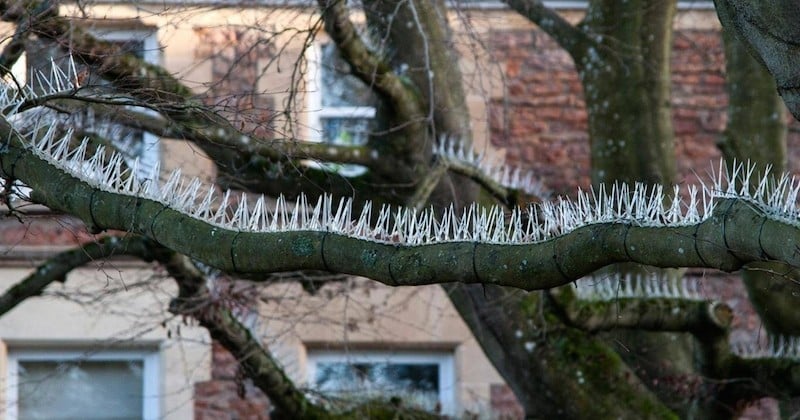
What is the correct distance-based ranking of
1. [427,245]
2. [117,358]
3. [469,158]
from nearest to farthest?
[427,245], [469,158], [117,358]

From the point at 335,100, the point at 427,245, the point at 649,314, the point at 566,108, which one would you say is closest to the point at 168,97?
the point at 427,245

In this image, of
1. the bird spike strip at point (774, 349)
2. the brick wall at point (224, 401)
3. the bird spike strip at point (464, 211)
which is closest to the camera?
the bird spike strip at point (464, 211)

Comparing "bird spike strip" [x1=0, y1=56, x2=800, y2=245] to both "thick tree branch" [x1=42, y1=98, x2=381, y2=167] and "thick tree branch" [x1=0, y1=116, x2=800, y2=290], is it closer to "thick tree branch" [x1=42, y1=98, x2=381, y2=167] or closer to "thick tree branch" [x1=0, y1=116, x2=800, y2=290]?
"thick tree branch" [x1=0, y1=116, x2=800, y2=290]

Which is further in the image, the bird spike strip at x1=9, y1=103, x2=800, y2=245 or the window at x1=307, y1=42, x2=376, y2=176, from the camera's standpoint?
the window at x1=307, y1=42, x2=376, y2=176

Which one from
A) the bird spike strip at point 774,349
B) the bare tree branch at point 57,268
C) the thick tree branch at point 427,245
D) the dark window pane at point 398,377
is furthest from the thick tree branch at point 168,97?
the dark window pane at point 398,377

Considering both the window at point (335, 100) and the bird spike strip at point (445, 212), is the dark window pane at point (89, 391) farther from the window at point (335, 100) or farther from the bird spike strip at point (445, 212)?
the bird spike strip at point (445, 212)

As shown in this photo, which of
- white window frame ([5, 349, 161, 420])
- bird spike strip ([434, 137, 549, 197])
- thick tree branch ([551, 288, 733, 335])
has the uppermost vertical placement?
bird spike strip ([434, 137, 549, 197])

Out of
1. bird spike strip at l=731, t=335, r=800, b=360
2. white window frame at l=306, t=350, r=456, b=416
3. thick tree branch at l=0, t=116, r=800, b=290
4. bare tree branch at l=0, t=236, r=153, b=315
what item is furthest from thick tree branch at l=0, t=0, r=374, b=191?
white window frame at l=306, t=350, r=456, b=416

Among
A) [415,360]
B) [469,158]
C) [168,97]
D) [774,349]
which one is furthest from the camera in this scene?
[415,360]

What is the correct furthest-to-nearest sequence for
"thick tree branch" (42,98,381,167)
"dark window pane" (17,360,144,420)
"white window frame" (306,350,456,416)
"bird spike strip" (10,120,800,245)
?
"white window frame" (306,350,456,416)
"dark window pane" (17,360,144,420)
"thick tree branch" (42,98,381,167)
"bird spike strip" (10,120,800,245)

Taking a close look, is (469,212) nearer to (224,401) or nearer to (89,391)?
(224,401)

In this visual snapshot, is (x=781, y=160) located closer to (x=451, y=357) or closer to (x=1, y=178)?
(x=451, y=357)

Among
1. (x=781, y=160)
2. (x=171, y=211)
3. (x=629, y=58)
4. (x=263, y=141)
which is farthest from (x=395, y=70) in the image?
(x=171, y=211)

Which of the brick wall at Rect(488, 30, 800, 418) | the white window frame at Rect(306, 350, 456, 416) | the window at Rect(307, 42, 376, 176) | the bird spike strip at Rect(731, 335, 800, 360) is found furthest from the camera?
the brick wall at Rect(488, 30, 800, 418)
